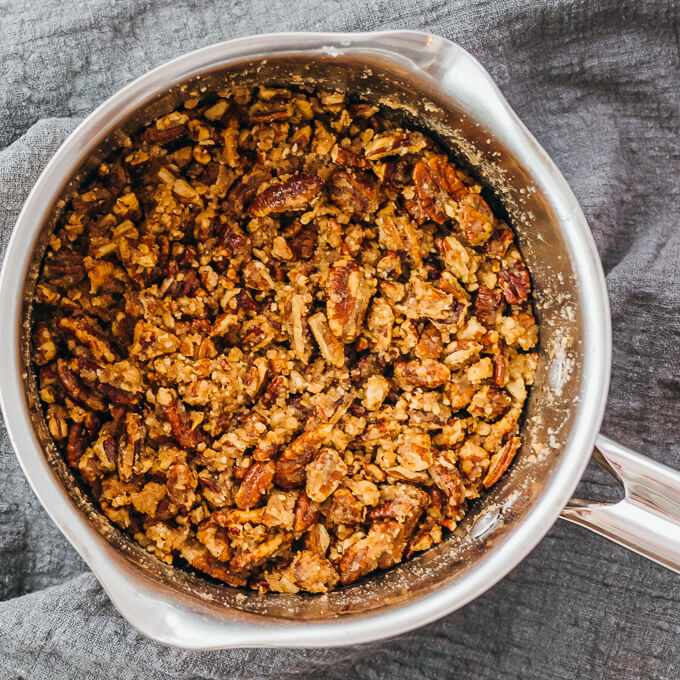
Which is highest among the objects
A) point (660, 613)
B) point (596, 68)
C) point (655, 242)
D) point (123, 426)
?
point (596, 68)

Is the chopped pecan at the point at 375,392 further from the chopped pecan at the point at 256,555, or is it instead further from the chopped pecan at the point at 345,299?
the chopped pecan at the point at 256,555

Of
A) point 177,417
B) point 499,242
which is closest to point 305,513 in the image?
point 177,417

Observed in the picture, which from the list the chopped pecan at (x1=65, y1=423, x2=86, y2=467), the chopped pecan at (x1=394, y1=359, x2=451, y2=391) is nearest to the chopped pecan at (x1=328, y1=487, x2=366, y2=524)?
the chopped pecan at (x1=394, y1=359, x2=451, y2=391)

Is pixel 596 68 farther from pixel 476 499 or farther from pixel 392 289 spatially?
pixel 476 499

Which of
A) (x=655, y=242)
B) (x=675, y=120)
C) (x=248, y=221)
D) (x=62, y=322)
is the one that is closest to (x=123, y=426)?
(x=62, y=322)

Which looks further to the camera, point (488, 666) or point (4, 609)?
point (488, 666)

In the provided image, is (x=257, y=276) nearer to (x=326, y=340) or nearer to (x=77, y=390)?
(x=326, y=340)

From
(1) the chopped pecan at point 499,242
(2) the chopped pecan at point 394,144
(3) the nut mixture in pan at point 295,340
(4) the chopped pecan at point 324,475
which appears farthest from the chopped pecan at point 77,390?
(1) the chopped pecan at point 499,242
